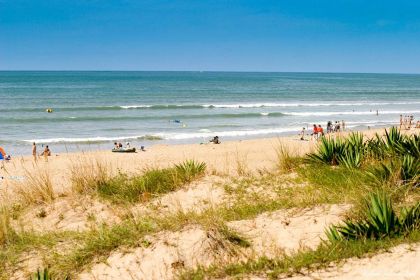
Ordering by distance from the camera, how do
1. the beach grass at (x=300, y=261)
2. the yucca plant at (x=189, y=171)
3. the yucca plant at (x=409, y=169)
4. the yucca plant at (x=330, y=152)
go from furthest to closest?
the yucca plant at (x=330, y=152) → the yucca plant at (x=189, y=171) → the yucca plant at (x=409, y=169) → the beach grass at (x=300, y=261)

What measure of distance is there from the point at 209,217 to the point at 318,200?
6.12ft

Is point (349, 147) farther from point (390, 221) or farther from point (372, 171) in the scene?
point (390, 221)

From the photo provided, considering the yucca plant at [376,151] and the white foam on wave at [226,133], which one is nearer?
the yucca plant at [376,151]

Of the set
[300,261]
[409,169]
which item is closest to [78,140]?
[409,169]

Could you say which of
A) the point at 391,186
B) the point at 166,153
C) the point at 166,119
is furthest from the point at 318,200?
the point at 166,119

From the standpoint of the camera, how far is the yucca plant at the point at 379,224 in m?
5.05

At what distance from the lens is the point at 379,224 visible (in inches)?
199

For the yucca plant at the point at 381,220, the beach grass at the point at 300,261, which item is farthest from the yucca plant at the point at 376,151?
the beach grass at the point at 300,261

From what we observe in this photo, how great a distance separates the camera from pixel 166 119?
36469 millimetres

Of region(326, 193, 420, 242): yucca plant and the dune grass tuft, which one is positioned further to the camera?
the dune grass tuft

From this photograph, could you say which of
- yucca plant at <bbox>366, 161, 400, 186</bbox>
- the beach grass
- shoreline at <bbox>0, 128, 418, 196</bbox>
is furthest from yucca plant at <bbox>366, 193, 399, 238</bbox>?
shoreline at <bbox>0, 128, 418, 196</bbox>

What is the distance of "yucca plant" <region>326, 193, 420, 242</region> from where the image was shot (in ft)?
16.6

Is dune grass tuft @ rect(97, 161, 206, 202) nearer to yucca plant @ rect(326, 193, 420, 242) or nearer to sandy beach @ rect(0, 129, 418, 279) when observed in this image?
sandy beach @ rect(0, 129, 418, 279)

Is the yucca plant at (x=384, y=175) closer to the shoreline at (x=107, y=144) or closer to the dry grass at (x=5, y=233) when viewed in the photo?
the dry grass at (x=5, y=233)
